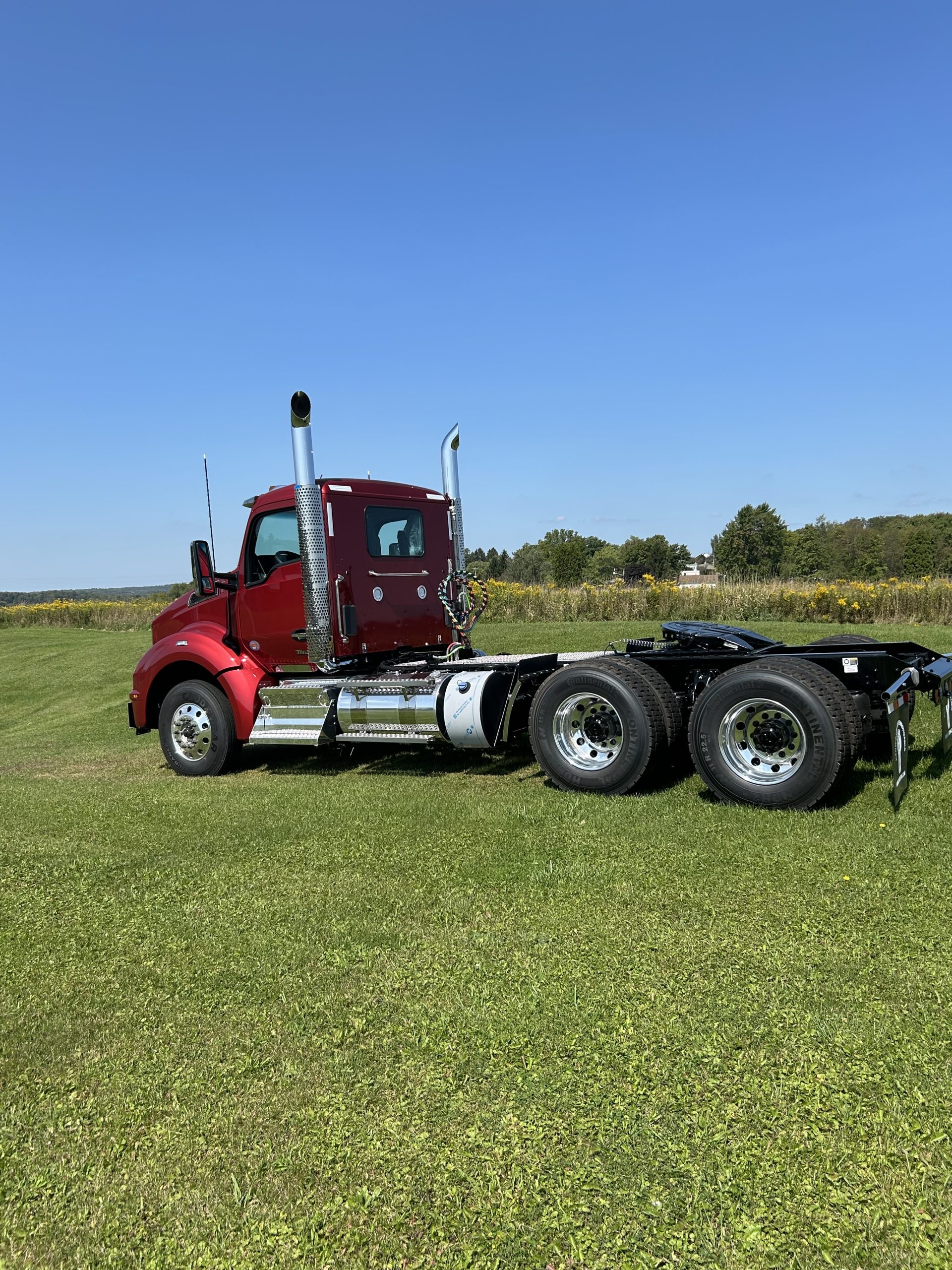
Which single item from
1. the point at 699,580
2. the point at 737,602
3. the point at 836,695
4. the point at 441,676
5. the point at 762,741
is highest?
the point at 699,580

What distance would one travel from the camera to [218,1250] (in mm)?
2537

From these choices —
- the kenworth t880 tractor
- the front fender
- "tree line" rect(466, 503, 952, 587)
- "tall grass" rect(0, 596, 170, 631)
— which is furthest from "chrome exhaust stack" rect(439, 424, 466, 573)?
"tree line" rect(466, 503, 952, 587)

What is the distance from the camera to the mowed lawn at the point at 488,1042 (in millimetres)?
2570

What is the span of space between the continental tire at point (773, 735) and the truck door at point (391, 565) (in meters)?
3.85

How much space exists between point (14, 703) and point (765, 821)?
17.6 m

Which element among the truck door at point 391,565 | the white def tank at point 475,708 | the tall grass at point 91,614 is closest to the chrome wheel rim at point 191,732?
the truck door at point 391,565

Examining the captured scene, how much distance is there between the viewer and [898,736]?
20.2 ft

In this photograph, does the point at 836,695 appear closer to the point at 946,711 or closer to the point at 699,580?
the point at 946,711

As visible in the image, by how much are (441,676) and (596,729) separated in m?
1.87

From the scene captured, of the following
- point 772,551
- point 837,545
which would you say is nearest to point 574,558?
point 772,551

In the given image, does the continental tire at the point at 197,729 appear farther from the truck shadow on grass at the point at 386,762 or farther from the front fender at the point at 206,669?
the truck shadow on grass at the point at 386,762

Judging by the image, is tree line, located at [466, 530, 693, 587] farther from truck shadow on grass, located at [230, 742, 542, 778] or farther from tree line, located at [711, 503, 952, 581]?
truck shadow on grass, located at [230, 742, 542, 778]

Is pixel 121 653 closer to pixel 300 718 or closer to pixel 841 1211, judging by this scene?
pixel 300 718

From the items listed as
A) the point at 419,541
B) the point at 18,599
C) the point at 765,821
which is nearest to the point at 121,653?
the point at 419,541
